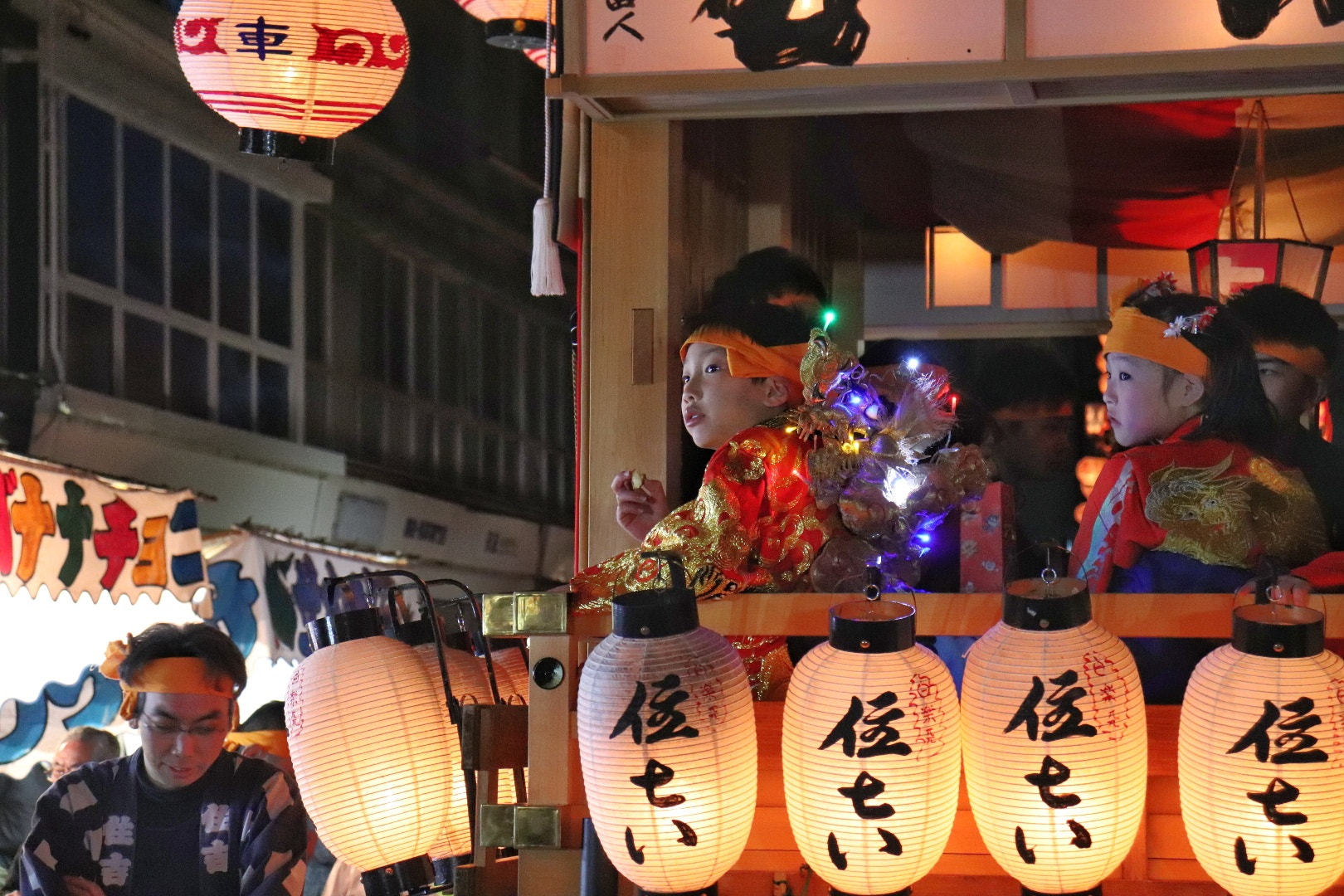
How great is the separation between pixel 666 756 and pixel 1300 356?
6.52ft

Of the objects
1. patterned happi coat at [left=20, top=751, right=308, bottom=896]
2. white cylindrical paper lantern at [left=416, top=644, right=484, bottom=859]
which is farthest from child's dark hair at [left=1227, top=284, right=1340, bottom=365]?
patterned happi coat at [left=20, top=751, right=308, bottom=896]

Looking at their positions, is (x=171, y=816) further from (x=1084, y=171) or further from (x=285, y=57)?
(x=285, y=57)

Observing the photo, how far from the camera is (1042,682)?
2439 millimetres

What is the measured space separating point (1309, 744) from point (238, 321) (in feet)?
31.5

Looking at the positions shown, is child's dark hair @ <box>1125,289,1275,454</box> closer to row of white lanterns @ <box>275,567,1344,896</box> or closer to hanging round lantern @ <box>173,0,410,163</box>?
row of white lanterns @ <box>275,567,1344,896</box>

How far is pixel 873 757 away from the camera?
7.98ft

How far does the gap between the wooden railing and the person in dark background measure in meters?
0.92

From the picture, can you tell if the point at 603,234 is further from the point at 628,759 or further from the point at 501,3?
the point at 501,3

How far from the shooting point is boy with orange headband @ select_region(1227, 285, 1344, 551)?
11.5 ft

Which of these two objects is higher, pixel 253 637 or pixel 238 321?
pixel 238 321

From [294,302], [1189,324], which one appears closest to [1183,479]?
[1189,324]

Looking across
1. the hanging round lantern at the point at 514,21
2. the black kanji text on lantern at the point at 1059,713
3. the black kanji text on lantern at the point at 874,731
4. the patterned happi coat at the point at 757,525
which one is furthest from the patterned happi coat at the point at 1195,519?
the hanging round lantern at the point at 514,21

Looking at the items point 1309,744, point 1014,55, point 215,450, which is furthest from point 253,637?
point 1309,744

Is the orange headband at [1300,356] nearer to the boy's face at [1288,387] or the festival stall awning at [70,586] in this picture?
the boy's face at [1288,387]
